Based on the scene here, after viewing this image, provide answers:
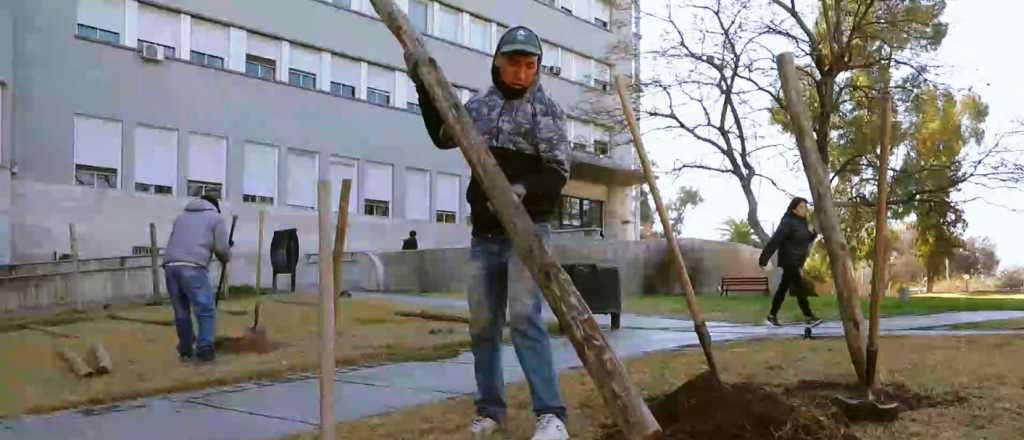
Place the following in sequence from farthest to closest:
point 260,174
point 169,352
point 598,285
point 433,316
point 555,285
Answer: point 260,174, point 433,316, point 598,285, point 169,352, point 555,285

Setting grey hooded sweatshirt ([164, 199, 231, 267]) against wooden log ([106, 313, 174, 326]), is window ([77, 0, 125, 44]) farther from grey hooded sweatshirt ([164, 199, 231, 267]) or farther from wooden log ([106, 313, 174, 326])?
grey hooded sweatshirt ([164, 199, 231, 267])

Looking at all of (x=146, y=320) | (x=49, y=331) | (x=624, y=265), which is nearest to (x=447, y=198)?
(x=624, y=265)

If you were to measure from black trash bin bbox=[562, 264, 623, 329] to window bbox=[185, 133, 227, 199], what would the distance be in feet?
51.5

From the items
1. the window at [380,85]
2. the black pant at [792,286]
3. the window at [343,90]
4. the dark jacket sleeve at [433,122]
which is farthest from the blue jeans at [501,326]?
the window at [380,85]

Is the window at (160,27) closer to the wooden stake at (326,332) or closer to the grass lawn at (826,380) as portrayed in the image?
the grass lawn at (826,380)

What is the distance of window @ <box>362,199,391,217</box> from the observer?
29.3 m

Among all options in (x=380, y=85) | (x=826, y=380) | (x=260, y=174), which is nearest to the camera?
(x=826, y=380)

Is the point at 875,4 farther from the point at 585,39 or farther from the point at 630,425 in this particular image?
the point at 630,425

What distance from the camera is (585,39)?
39.2m

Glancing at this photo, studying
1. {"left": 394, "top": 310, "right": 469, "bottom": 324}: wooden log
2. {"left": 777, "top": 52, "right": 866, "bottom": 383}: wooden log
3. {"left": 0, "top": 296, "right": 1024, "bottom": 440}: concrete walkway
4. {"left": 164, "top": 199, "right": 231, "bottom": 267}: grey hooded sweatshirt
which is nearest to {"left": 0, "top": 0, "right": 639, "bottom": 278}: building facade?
{"left": 394, "top": 310, "right": 469, "bottom": 324}: wooden log

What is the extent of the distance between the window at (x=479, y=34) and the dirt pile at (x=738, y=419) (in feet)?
98.8

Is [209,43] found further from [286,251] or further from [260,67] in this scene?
[286,251]

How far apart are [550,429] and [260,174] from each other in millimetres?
23424

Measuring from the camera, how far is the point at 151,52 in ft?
75.5
